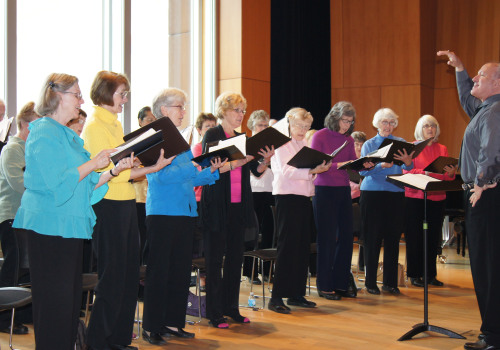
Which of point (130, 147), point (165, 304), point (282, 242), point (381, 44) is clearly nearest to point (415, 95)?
point (381, 44)

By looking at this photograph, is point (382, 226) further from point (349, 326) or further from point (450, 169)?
point (349, 326)

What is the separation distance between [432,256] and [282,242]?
2.07 m

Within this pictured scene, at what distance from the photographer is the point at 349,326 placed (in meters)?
4.43

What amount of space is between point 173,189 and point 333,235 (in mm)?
1892

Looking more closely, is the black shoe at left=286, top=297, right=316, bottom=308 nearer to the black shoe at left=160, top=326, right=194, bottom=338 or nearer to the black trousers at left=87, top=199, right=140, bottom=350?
the black shoe at left=160, top=326, right=194, bottom=338

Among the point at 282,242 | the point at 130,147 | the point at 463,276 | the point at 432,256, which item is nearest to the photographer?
the point at 130,147

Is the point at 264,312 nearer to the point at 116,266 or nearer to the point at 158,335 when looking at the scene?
the point at 158,335

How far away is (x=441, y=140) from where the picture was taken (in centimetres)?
1045

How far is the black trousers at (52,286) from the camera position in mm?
2688

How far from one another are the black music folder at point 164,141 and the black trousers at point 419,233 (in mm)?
3381

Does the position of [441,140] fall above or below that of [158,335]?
above

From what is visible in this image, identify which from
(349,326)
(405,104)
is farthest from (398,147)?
(405,104)

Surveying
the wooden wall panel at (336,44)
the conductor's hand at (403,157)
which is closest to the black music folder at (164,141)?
the conductor's hand at (403,157)

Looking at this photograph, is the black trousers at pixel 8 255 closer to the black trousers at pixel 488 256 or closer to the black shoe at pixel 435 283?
the black trousers at pixel 488 256
